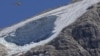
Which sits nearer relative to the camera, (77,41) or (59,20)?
(77,41)

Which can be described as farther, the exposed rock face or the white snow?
the white snow

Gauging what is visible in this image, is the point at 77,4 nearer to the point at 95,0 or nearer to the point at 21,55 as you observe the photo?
the point at 95,0

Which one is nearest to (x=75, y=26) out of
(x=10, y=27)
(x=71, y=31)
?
(x=71, y=31)

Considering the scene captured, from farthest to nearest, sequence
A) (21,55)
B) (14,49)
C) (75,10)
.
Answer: (75,10) → (14,49) → (21,55)

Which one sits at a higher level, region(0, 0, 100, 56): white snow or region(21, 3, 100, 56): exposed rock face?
region(0, 0, 100, 56): white snow
